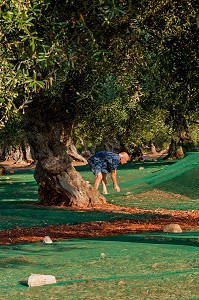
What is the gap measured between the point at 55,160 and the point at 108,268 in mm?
12142

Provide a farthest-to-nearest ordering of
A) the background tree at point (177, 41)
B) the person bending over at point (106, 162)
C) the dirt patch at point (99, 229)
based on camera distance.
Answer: the person bending over at point (106, 162)
the dirt patch at point (99, 229)
the background tree at point (177, 41)

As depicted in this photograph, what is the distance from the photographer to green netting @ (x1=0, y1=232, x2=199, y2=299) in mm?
7602

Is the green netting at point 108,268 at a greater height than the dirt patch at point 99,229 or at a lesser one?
greater

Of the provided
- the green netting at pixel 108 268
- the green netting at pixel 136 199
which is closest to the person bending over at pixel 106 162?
the green netting at pixel 136 199

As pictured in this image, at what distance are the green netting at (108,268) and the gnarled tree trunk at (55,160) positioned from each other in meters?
8.16

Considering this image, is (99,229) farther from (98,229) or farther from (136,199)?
(136,199)

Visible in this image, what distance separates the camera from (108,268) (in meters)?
9.32

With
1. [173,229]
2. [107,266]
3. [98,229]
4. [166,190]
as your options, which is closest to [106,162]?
[166,190]

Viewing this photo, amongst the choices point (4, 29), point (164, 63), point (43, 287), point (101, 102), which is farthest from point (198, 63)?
point (101, 102)

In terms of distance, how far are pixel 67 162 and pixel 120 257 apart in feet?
37.4

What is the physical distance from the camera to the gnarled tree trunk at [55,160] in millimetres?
21125

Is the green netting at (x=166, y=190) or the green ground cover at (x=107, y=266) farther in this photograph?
the green netting at (x=166, y=190)

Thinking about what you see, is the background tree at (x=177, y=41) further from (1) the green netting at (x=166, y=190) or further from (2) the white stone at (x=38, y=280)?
(1) the green netting at (x=166, y=190)

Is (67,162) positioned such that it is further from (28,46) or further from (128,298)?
(128,298)
